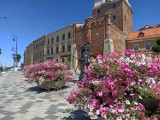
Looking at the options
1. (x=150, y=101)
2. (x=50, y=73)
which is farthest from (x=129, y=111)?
(x=50, y=73)

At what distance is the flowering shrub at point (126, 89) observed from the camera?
3312 mm

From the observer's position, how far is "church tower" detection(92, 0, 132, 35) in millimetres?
36969

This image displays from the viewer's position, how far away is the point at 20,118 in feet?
16.6

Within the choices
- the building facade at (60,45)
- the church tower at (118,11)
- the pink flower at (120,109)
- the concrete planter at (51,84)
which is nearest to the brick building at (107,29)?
the church tower at (118,11)

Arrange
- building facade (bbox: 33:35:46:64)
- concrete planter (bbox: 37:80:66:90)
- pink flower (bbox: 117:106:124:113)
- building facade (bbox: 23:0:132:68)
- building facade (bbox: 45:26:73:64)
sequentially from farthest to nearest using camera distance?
building facade (bbox: 33:35:46:64) → building facade (bbox: 45:26:73:64) → building facade (bbox: 23:0:132:68) → concrete planter (bbox: 37:80:66:90) → pink flower (bbox: 117:106:124:113)

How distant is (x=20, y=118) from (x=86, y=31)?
Answer: 28546mm

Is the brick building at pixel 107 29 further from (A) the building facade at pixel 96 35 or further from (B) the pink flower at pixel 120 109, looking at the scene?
(B) the pink flower at pixel 120 109

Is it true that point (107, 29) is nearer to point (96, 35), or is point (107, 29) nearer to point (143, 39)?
point (96, 35)

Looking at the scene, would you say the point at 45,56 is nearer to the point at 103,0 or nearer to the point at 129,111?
the point at 103,0

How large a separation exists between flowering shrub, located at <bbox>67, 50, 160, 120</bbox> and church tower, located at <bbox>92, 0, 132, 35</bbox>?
3282 cm

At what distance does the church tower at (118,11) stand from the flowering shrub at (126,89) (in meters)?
32.8

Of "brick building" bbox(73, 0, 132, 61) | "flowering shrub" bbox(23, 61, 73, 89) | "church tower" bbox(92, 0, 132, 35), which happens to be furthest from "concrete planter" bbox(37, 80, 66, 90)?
"church tower" bbox(92, 0, 132, 35)

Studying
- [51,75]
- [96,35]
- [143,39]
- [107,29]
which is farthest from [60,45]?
[51,75]

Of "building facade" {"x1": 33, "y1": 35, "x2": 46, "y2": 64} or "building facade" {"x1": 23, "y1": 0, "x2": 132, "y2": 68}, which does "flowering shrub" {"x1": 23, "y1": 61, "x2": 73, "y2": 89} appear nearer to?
"building facade" {"x1": 23, "y1": 0, "x2": 132, "y2": 68}
